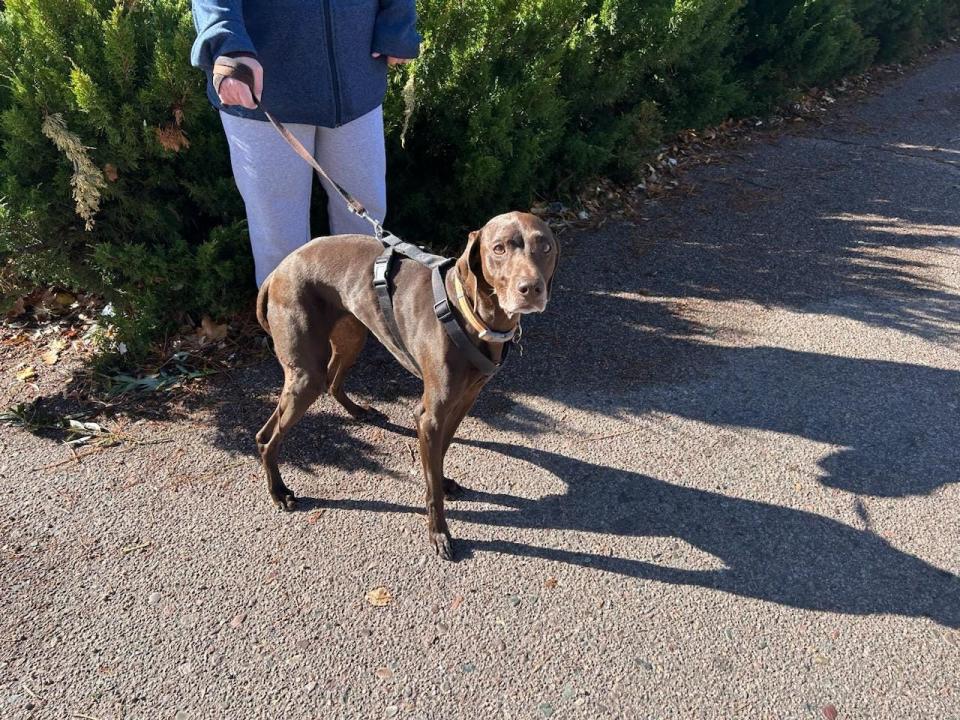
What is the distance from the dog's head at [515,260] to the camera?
249 cm

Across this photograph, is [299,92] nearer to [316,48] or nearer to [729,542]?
[316,48]

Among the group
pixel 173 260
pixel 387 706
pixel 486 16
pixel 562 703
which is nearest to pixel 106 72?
pixel 173 260

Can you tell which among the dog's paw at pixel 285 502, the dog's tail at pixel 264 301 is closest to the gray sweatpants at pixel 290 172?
the dog's tail at pixel 264 301

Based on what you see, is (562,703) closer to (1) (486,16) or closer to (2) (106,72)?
(2) (106,72)

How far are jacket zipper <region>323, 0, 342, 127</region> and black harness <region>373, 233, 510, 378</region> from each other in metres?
0.67

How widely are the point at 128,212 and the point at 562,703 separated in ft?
11.1

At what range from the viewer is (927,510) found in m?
3.21

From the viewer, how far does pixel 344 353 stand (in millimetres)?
3602

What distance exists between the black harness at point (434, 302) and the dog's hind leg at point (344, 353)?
34 centimetres

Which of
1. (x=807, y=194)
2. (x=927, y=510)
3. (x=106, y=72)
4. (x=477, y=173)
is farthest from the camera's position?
(x=807, y=194)

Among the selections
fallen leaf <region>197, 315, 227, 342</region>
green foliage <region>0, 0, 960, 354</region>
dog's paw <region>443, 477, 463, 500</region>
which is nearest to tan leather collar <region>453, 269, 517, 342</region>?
dog's paw <region>443, 477, 463, 500</region>

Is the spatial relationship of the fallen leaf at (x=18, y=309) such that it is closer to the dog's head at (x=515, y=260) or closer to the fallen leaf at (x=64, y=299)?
the fallen leaf at (x=64, y=299)

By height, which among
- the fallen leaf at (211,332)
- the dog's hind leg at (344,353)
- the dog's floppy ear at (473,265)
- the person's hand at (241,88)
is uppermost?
the person's hand at (241,88)

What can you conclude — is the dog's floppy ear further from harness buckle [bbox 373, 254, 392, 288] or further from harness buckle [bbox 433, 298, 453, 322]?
harness buckle [bbox 373, 254, 392, 288]
